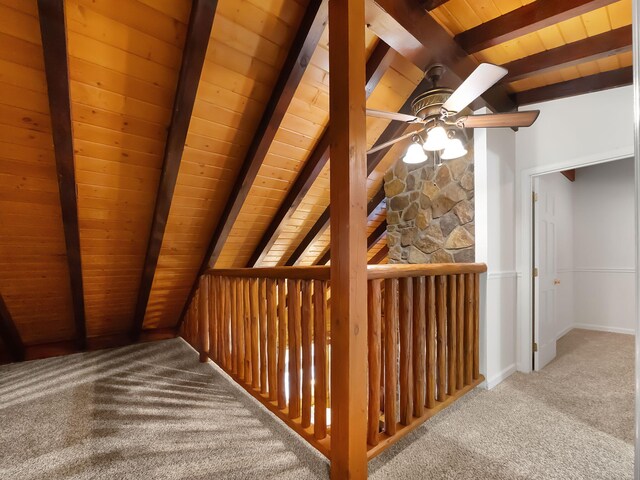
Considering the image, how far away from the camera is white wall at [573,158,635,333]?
4.19 meters

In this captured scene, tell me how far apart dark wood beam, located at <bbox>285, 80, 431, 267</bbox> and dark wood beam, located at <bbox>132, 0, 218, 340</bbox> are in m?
1.72

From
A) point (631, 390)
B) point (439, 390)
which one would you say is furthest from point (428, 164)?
point (631, 390)

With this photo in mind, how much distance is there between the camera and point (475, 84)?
1.44m

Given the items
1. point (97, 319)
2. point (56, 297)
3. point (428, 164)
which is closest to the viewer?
point (428, 164)

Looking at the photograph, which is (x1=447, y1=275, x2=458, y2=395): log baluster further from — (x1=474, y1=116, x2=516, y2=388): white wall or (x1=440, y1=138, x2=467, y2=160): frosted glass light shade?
(x1=440, y1=138, x2=467, y2=160): frosted glass light shade

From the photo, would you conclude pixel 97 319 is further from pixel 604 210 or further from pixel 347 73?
pixel 604 210

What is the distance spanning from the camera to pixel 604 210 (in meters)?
4.39

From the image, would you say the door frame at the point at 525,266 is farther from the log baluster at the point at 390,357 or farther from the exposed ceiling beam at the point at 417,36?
the log baluster at the point at 390,357

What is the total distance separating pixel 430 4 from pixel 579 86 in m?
1.74

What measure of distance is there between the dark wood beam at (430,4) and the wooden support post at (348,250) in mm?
605

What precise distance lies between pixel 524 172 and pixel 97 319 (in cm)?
521

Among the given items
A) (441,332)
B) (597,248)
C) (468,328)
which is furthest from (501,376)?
(597,248)

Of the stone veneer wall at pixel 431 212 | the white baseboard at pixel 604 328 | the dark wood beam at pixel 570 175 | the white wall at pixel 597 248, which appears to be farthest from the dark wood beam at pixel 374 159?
the white baseboard at pixel 604 328

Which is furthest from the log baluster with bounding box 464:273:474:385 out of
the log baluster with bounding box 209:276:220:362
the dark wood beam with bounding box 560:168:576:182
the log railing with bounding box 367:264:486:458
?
the dark wood beam with bounding box 560:168:576:182
